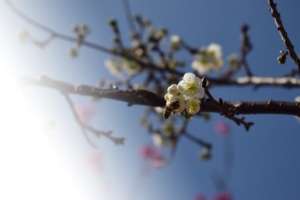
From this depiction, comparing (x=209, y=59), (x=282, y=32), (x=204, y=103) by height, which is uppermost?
(x=209, y=59)

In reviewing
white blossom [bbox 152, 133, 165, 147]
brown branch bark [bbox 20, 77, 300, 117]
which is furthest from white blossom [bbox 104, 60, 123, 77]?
brown branch bark [bbox 20, 77, 300, 117]

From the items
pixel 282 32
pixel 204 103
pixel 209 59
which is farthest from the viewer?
pixel 209 59

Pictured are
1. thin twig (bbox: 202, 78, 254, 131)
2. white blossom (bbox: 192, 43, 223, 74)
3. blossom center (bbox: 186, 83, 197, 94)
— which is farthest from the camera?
white blossom (bbox: 192, 43, 223, 74)

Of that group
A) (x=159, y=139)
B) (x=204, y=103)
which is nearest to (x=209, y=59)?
(x=159, y=139)

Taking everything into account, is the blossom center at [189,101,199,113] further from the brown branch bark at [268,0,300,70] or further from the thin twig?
the brown branch bark at [268,0,300,70]

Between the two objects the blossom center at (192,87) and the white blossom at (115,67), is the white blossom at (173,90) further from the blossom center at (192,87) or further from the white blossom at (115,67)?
the white blossom at (115,67)

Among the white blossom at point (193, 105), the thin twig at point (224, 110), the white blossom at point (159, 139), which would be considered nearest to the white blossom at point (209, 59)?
the white blossom at point (159, 139)

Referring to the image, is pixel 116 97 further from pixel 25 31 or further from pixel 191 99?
pixel 25 31

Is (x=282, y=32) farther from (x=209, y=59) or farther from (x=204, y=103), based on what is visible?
(x=209, y=59)

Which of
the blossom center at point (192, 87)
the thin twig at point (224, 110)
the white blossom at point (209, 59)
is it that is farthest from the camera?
the white blossom at point (209, 59)
